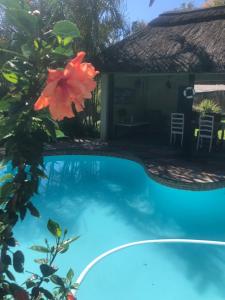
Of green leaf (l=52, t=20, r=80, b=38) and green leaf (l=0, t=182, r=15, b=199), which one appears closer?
green leaf (l=52, t=20, r=80, b=38)

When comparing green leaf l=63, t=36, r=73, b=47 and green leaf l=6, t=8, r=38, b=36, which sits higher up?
green leaf l=6, t=8, r=38, b=36

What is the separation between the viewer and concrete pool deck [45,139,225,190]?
8594 mm

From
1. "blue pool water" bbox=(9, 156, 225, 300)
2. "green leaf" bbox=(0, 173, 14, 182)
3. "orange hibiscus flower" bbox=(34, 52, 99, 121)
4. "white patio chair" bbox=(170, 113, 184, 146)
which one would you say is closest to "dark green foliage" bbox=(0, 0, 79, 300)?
"green leaf" bbox=(0, 173, 14, 182)

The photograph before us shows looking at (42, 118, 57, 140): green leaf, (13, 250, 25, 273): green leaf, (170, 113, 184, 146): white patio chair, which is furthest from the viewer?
(170, 113, 184, 146): white patio chair

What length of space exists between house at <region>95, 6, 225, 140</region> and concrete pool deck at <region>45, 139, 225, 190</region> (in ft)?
5.13

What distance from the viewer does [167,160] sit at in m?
10.6

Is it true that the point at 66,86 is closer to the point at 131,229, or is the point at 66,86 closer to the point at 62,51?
the point at 62,51

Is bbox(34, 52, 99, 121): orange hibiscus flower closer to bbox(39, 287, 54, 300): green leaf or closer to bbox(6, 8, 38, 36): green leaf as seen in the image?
bbox(6, 8, 38, 36): green leaf

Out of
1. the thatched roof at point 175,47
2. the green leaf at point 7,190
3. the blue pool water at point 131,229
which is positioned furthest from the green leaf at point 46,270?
the thatched roof at point 175,47

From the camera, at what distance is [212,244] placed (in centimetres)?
614

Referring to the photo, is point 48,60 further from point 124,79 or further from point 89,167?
point 124,79

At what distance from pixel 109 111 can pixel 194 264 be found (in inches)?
355

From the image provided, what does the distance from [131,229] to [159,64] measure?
6.50 metres

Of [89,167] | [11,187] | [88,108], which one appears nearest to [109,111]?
[88,108]
